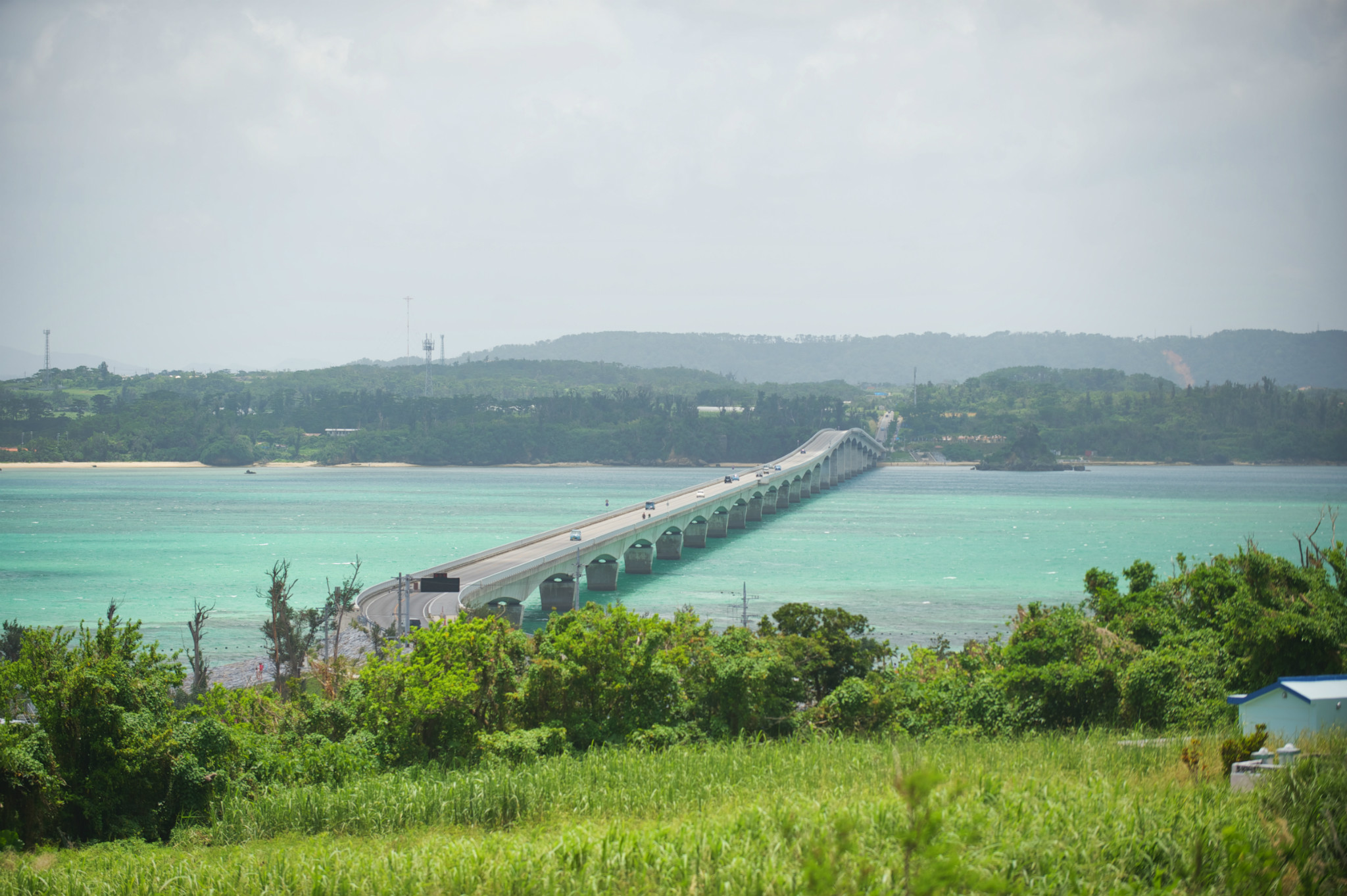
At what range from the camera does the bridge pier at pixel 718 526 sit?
8075 cm

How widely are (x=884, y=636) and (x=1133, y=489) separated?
109m

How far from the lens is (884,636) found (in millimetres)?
39219

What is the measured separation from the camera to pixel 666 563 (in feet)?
217

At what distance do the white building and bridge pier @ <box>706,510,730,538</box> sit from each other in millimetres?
67336

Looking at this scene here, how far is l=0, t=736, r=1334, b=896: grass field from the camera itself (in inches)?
263

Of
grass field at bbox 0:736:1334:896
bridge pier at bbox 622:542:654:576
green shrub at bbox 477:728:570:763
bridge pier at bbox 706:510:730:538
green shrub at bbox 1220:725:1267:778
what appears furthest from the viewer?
bridge pier at bbox 706:510:730:538

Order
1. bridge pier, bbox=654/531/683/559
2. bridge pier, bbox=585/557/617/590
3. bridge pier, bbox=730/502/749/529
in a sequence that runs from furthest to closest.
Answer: bridge pier, bbox=730/502/749/529
bridge pier, bbox=654/531/683/559
bridge pier, bbox=585/557/617/590

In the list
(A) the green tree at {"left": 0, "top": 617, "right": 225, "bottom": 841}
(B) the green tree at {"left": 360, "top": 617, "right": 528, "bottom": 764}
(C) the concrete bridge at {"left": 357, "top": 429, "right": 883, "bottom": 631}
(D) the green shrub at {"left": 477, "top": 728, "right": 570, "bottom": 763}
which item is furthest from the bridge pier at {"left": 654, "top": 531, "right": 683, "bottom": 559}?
(A) the green tree at {"left": 0, "top": 617, "right": 225, "bottom": 841}

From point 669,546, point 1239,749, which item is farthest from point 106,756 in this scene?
point 669,546

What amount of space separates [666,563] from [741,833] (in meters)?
58.3

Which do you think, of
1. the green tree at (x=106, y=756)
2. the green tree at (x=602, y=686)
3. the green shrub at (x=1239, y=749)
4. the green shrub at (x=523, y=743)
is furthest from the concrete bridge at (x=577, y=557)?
the green shrub at (x=1239, y=749)

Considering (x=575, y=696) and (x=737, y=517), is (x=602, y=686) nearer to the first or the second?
(x=575, y=696)

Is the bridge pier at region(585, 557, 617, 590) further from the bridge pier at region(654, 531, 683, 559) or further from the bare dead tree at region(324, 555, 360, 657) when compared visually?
the bare dead tree at region(324, 555, 360, 657)

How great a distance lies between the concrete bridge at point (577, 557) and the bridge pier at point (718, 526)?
0.08 meters
